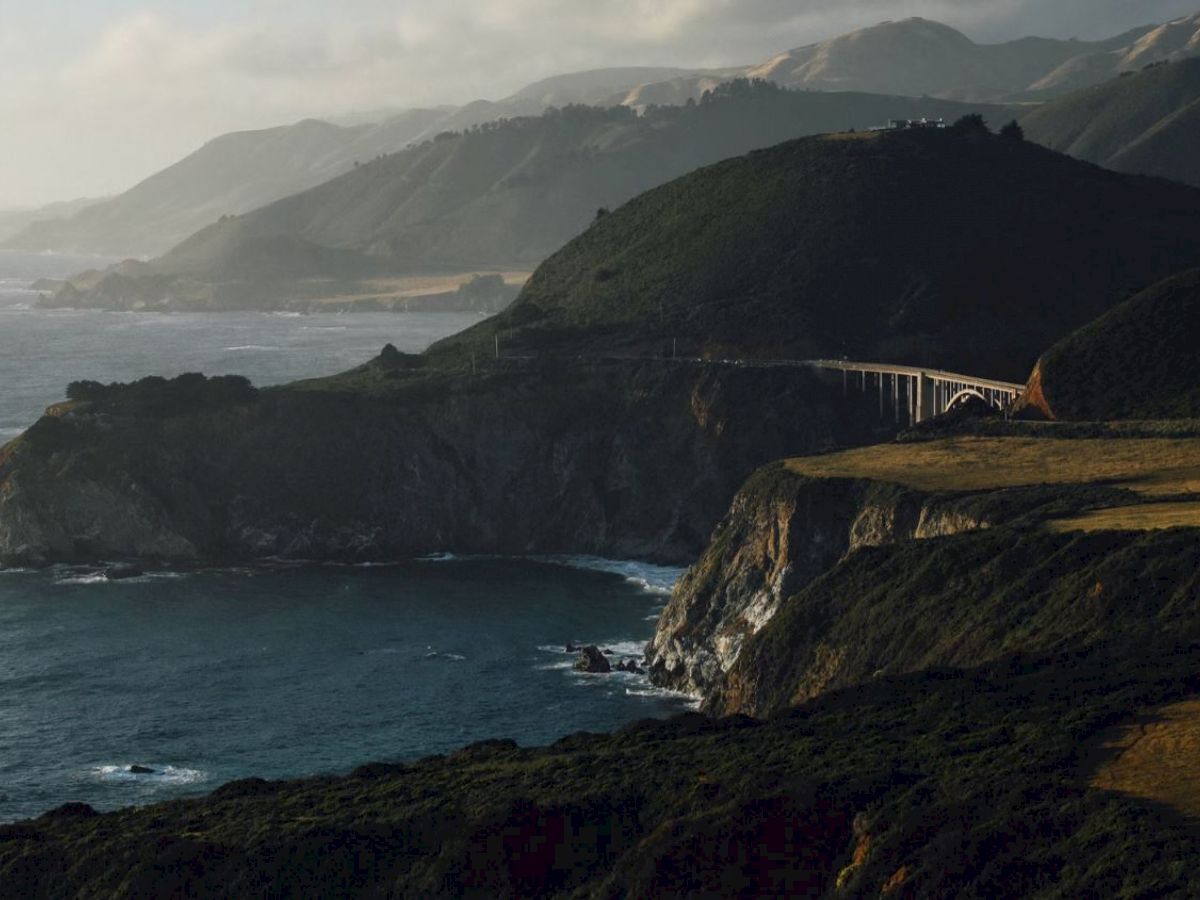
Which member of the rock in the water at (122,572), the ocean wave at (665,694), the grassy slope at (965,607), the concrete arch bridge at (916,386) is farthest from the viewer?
the concrete arch bridge at (916,386)

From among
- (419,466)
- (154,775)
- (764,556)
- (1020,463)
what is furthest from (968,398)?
(154,775)

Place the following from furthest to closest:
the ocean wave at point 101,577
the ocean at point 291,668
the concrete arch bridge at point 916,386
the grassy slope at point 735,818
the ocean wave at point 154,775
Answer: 1. the concrete arch bridge at point 916,386
2. the ocean wave at point 101,577
3. the ocean at point 291,668
4. the ocean wave at point 154,775
5. the grassy slope at point 735,818

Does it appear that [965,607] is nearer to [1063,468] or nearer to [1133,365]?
[1063,468]

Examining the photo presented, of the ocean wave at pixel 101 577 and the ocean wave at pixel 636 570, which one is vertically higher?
the ocean wave at pixel 101 577

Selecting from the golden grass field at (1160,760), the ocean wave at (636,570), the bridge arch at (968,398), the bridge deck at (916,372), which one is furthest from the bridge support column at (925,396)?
the golden grass field at (1160,760)

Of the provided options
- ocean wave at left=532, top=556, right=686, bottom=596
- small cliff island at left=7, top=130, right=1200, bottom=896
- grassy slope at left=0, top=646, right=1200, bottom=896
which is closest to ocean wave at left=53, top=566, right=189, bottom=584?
small cliff island at left=7, top=130, right=1200, bottom=896

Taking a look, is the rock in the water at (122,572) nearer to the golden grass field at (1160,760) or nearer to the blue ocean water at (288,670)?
the blue ocean water at (288,670)

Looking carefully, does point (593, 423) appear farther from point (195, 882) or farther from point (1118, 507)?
point (195, 882)
